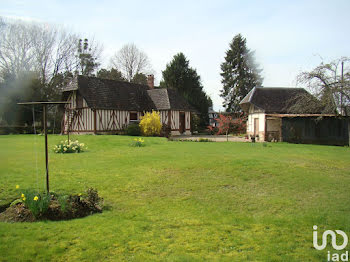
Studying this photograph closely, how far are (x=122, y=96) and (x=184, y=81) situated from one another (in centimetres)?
1218

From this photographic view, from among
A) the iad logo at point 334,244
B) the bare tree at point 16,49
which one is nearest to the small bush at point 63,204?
the bare tree at point 16,49

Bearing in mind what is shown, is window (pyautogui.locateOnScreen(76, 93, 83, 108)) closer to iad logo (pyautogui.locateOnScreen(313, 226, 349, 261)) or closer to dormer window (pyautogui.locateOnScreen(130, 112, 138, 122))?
dormer window (pyautogui.locateOnScreen(130, 112, 138, 122))

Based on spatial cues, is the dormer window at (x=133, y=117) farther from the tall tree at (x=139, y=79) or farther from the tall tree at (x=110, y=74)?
the tall tree at (x=139, y=79)

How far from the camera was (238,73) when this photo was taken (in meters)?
39.7

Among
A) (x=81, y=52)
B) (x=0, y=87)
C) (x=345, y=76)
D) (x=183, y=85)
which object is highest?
(x=81, y=52)

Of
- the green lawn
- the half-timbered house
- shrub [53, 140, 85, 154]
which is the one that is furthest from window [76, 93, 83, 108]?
the green lawn

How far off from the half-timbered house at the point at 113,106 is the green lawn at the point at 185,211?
47.9 ft

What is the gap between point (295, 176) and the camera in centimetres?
765

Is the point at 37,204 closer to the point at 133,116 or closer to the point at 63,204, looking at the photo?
the point at 63,204

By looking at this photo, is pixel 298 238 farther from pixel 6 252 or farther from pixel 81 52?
pixel 81 52

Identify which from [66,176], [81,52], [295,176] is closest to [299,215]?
[295,176]

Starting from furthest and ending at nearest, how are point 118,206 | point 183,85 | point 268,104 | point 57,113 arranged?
point 183,85, point 57,113, point 268,104, point 118,206

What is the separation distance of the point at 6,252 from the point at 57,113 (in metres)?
24.5

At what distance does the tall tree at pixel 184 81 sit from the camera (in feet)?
118
